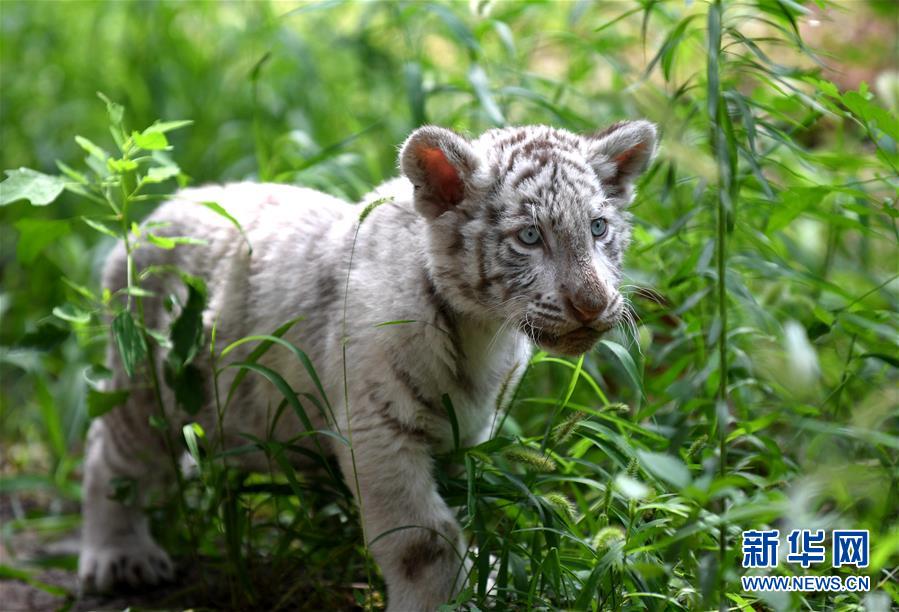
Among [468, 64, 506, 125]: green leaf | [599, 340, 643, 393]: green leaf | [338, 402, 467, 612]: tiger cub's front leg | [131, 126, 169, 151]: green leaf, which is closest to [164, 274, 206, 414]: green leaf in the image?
[131, 126, 169, 151]: green leaf

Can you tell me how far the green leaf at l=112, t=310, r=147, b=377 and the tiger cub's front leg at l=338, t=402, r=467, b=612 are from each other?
2.17ft

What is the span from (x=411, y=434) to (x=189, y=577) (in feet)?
4.57

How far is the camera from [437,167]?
3.04 m

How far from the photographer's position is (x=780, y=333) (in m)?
3.34

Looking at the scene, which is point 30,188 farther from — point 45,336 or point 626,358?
point 626,358

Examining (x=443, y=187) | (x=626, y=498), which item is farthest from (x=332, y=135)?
(x=626, y=498)

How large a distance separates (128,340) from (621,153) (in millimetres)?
1563

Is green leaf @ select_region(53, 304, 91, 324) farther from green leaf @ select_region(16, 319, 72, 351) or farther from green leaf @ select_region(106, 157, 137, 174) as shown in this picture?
green leaf @ select_region(106, 157, 137, 174)

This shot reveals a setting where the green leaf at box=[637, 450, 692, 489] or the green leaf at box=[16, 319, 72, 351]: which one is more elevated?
the green leaf at box=[16, 319, 72, 351]

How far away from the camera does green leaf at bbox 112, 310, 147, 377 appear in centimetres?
298

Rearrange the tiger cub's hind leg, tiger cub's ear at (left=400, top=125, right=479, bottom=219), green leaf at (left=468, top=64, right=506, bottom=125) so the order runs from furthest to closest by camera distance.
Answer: green leaf at (left=468, top=64, right=506, bottom=125) < the tiger cub's hind leg < tiger cub's ear at (left=400, top=125, right=479, bottom=219)

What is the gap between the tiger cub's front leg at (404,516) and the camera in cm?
292

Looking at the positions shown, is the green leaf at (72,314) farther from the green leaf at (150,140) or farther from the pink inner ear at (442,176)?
the pink inner ear at (442,176)

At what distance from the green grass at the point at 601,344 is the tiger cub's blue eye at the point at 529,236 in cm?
39
